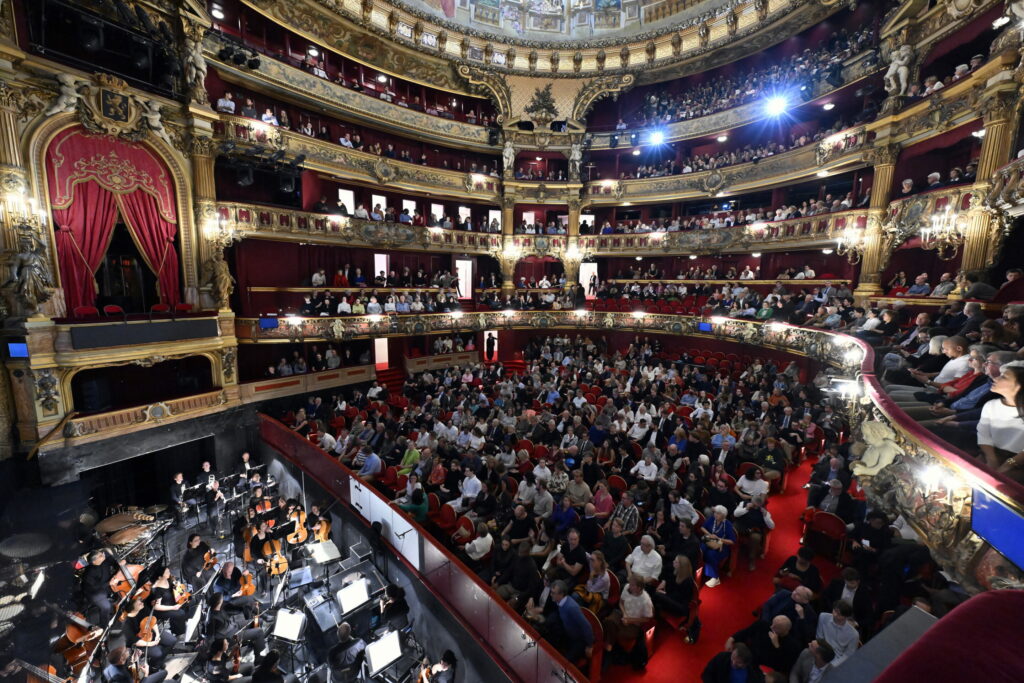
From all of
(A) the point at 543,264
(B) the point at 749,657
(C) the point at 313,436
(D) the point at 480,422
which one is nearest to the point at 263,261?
(C) the point at 313,436

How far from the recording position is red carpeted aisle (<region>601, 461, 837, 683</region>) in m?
5.37

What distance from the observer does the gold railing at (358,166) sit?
1371cm

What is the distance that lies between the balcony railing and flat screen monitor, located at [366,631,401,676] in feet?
42.3

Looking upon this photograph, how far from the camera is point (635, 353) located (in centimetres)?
1992

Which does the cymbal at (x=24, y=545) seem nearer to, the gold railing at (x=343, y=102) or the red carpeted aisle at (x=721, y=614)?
the red carpeted aisle at (x=721, y=614)

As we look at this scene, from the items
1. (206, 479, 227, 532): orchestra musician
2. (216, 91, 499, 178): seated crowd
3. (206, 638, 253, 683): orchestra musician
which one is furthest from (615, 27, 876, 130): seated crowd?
(206, 479, 227, 532): orchestra musician

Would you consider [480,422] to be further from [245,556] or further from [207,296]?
[207,296]

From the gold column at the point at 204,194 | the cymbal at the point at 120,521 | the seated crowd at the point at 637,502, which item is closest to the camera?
the seated crowd at the point at 637,502

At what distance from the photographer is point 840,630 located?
4.56 metres

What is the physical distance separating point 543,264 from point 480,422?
15486 millimetres

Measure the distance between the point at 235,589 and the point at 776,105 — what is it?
75.1ft

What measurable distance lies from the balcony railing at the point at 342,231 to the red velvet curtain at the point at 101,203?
1682mm

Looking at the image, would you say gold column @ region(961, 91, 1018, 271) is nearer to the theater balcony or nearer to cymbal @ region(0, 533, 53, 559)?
the theater balcony

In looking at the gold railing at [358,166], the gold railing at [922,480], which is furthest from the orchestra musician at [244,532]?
the gold railing at [358,166]
